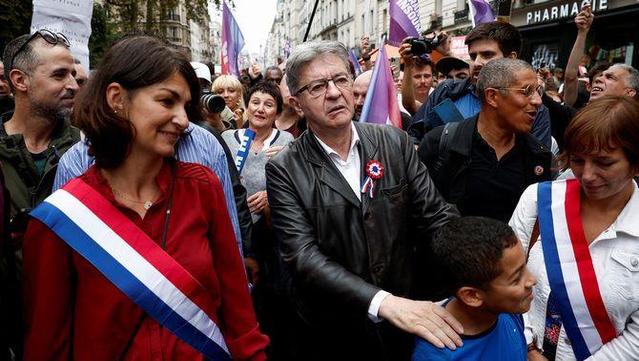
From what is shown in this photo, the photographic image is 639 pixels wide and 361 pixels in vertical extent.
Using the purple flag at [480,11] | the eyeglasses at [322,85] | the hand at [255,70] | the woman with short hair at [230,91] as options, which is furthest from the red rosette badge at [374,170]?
the hand at [255,70]

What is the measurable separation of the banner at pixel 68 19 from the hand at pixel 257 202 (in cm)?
198

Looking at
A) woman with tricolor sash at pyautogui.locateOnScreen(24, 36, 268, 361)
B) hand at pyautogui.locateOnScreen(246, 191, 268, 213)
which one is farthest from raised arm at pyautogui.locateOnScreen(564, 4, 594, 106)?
woman with tricolor sash at pyautogui.locateOnScreen(24, 36, 268, 361)

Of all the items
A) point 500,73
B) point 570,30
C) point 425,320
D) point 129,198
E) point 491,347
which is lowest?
point 491,347

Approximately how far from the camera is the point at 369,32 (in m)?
37.4

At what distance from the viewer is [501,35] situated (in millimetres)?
3723

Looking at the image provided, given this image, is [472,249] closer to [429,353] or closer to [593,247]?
[429,353]

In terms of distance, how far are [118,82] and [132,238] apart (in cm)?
54

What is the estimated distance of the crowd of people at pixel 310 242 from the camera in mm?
1644

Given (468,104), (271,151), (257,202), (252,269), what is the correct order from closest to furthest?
1. (252,269)
2. (257,202)
3. (468,104)
4. (271,151)

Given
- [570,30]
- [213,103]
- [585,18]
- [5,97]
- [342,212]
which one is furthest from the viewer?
[570,30]

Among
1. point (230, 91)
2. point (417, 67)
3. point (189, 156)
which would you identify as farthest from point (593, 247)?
point (230, 91)

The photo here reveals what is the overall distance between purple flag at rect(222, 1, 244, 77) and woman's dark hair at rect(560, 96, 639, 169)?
255 inches

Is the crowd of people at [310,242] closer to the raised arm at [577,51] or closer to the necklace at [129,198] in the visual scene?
the necklace at [129,198]

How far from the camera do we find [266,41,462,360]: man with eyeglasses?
6.51 ft
